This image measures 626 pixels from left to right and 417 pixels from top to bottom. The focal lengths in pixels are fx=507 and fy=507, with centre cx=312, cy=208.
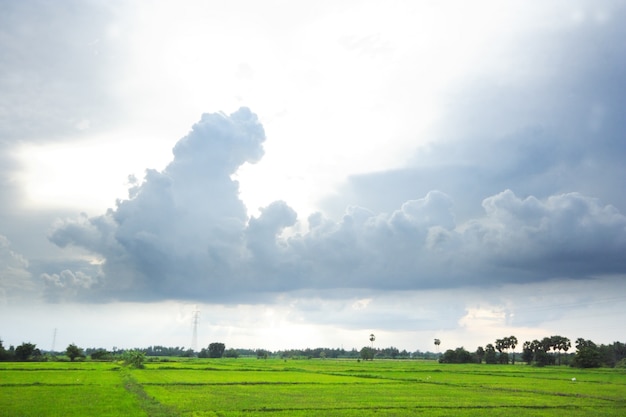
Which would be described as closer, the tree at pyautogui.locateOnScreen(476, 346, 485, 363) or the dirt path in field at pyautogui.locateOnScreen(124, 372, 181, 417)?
the dirt path in field at pyautogui.locateOnScreen(124, 372, 181, 417)

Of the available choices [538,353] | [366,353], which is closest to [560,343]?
[538,353]

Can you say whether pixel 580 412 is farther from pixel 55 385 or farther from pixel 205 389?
pixel 55 385

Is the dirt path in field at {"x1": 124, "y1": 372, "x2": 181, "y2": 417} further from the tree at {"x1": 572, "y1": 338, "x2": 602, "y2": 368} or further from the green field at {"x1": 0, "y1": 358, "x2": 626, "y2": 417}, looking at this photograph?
the tree at {"x1": 572, "y1": 338, "x2": 602, "y2": 368}

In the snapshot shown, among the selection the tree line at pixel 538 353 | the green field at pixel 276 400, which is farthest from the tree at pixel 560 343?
the green field at pixel 276 400

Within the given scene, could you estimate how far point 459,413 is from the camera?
33.3m

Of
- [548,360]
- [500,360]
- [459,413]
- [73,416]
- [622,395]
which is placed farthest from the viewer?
[500,360]

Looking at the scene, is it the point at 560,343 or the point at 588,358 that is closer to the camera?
the point at 588,358

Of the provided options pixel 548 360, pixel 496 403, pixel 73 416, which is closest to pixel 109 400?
pixel 73 416

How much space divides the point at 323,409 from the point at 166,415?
10369mm

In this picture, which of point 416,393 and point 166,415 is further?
point 416,393

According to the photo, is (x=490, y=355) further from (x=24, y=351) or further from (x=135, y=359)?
(x=24, y=351)

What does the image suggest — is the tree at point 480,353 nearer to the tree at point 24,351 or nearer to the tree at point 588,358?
the tree at point 588,358

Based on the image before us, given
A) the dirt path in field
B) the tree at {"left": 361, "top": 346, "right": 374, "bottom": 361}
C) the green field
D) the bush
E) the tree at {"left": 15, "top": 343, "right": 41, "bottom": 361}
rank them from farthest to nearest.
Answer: the tree at {"left": 361, "top": 346, "right": 374, "bottom": 361}, the tree at {"left": 15, "top": 343, "right": 41, "bottom": 361}, the bush, the green field, the dirt path in field

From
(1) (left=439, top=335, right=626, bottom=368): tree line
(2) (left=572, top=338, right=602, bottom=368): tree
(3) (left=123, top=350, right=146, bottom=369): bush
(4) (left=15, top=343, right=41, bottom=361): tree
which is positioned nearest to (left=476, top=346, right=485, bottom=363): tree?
(1) (left=439, top=335, right=626, bottom=368): tree line
